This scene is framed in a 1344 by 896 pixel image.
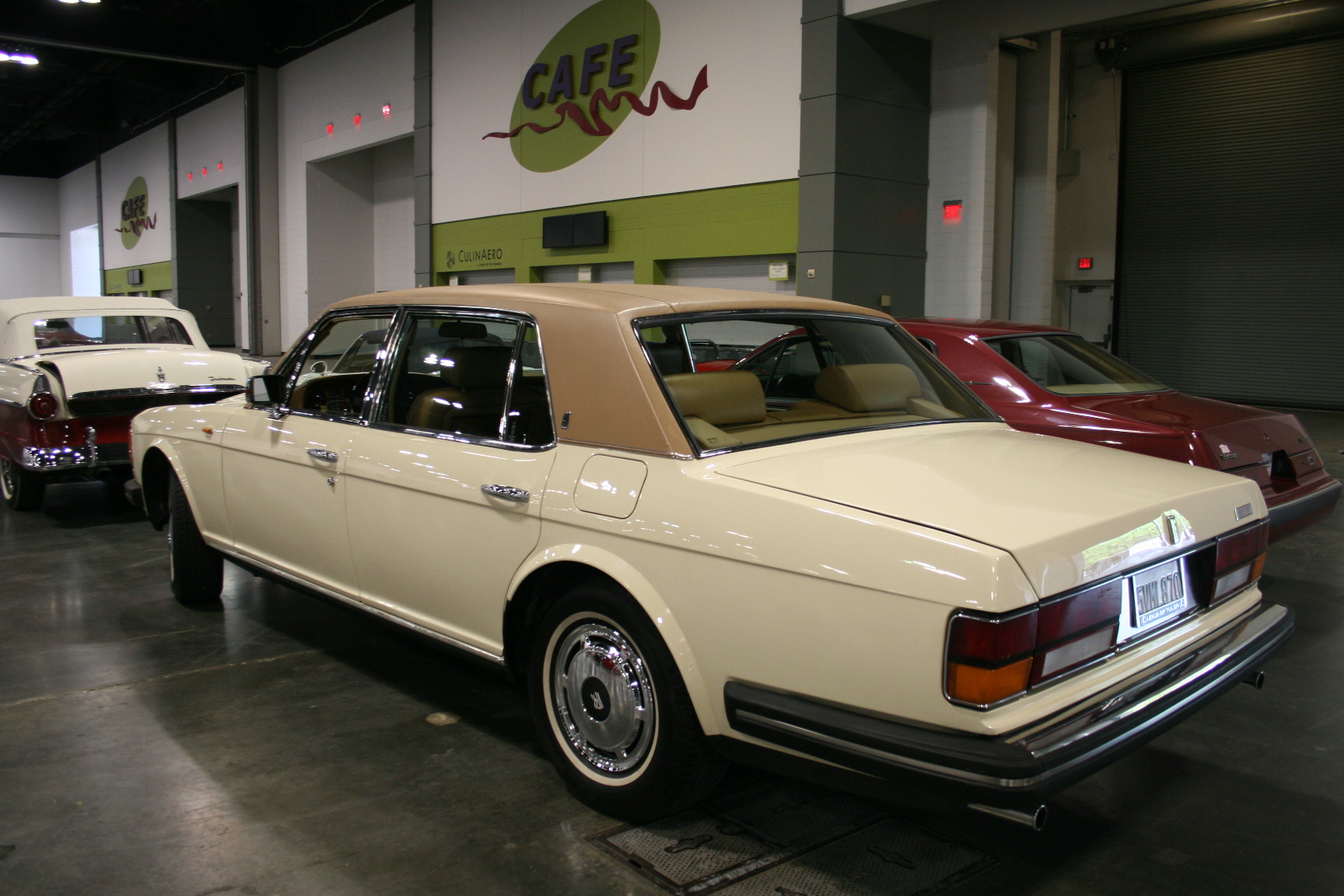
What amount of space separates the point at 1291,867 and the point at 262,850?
2.69 metres

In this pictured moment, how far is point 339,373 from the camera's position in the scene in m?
4.81

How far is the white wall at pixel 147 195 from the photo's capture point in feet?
93.6

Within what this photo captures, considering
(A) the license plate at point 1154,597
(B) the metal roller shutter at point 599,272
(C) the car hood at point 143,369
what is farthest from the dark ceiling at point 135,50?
(A) the license plate at point 1154,597

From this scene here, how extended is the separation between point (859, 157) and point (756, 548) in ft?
31.9

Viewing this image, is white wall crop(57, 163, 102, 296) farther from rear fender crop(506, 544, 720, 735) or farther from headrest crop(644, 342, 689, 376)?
rear fender crop(506, 544, 720, 735)

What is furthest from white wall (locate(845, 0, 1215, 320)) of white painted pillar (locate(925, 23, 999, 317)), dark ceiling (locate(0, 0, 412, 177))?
dark ceiling (locate(0, 0, 412, 177))

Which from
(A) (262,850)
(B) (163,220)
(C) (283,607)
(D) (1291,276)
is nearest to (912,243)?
(D) (1291,276)

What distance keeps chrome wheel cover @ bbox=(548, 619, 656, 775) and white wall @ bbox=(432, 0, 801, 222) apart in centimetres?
968

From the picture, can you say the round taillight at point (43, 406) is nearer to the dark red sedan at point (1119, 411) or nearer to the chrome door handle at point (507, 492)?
the chrome door handle at point (507, 492)

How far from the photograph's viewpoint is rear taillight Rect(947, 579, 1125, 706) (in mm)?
2033

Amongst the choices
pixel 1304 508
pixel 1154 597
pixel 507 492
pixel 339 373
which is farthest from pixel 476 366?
pixel 1304 508

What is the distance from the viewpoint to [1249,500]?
2848mm

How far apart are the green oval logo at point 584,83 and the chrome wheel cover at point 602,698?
11.8 meters

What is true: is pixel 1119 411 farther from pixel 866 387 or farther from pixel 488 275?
pixel 488 275
